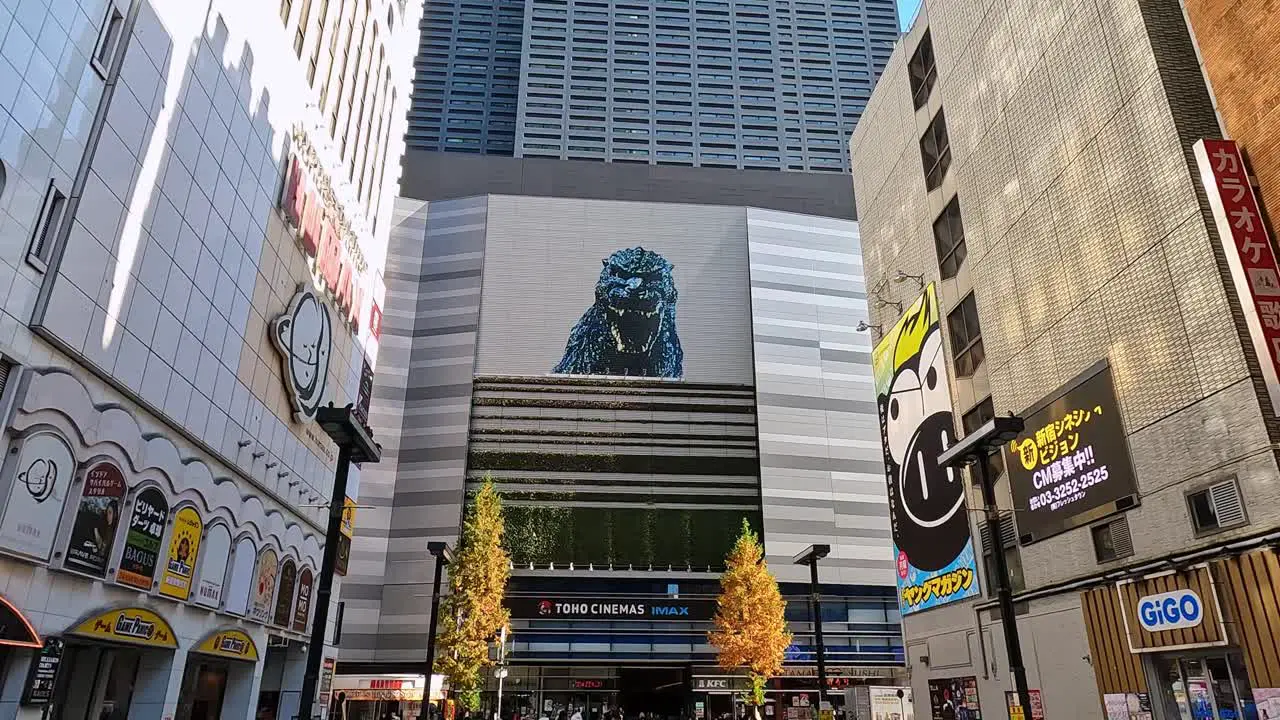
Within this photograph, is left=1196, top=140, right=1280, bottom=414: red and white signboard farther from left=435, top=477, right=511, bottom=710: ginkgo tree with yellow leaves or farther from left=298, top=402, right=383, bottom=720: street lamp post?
left=435, top=477, right=511, bottom=710: ginkgo tree with yellow leaves

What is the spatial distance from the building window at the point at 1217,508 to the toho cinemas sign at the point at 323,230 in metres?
29.4

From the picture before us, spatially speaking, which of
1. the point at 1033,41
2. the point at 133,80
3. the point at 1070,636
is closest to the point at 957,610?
the point at 1070,636

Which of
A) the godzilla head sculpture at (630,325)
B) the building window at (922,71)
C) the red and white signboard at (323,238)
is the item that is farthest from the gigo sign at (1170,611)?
the godzilla head sculpture at (630,325)

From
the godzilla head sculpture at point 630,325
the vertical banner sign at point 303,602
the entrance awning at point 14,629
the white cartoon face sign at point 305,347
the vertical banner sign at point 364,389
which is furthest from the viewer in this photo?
the godzilla head sculpture at point 630,325

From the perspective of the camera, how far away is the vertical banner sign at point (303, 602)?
32312 millimetres

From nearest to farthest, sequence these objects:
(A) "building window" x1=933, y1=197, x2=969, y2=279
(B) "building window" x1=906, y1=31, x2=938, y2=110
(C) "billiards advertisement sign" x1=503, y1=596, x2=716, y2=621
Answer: (A) "building window" x1=933, y1=197, x2=969, y2=279
(B) "building window" x1=906, y1=31, x2=938, y2=110
(C) "billiards advertisement sign" x1=503, y1=596, x2=716, y2=621

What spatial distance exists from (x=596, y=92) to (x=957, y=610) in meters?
94.7

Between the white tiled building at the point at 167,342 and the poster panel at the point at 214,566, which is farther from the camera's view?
the poster panel at the point at 214,566

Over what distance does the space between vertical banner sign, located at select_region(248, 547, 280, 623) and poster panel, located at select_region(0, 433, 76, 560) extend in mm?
A: 11615

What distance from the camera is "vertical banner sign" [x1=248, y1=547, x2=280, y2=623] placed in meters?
28.0

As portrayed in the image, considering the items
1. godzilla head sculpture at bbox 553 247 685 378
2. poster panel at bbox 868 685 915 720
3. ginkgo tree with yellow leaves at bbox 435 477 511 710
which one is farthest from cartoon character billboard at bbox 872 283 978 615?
godzilla head sculpture at bbox 553 247 685 378

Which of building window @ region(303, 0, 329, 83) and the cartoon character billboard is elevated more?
building window @ region(303, 0, 329, 83)

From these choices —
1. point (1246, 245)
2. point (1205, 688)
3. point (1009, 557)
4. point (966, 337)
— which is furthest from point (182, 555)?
point (1246, 245)

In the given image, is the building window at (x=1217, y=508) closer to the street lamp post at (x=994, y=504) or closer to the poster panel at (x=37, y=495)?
the street lamp post at (x=994, y=504)
